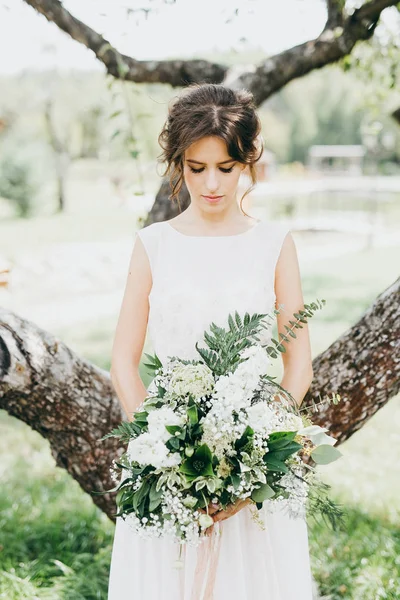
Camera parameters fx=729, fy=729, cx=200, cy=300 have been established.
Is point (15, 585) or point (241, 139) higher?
point (241, 139)

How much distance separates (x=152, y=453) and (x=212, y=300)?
67cm

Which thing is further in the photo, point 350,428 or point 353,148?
point 353,148

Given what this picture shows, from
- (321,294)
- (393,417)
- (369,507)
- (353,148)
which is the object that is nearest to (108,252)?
(321,294)

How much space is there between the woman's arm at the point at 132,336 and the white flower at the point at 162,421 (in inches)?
19.9

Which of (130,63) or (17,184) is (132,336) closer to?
(130,63)

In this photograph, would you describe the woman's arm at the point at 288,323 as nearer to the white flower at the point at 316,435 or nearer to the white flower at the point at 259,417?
the white flower at the point at 316,435

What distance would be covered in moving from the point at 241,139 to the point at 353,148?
188ft

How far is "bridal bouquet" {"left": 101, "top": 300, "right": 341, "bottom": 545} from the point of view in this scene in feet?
5.87

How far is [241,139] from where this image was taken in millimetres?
2246

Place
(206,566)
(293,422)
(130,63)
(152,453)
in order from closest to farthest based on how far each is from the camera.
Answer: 1. (152,453)
2. (293,422)
3. (206,566)
4. (130,63)

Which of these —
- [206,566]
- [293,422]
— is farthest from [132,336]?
[206,566]

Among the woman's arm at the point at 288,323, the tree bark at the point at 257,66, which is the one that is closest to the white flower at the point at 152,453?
the woman's arm at the point at 288,323

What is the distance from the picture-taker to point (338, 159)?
60562 millimetres

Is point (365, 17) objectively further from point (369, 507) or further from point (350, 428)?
point (369, 507)
